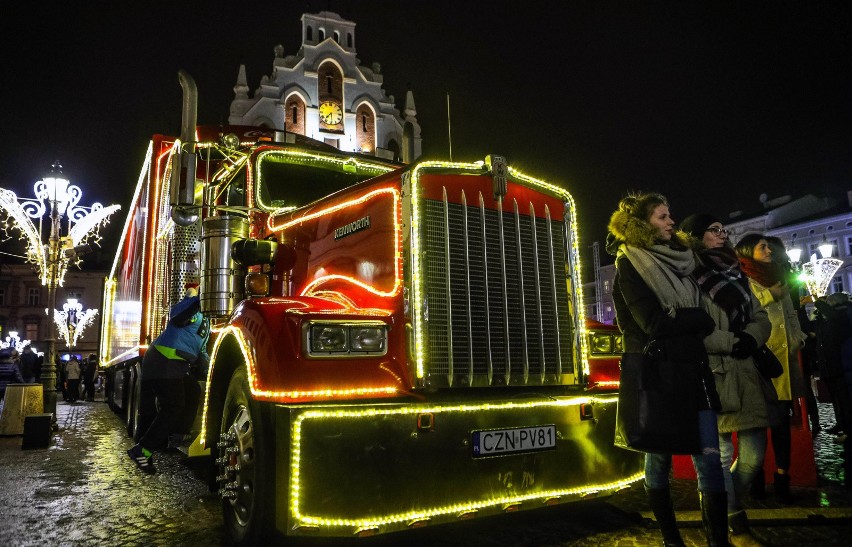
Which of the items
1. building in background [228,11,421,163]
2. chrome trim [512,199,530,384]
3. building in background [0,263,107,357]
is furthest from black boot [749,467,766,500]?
building in background [0,263,107,357]

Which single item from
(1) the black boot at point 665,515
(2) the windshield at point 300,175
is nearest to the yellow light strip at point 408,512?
(1) the black boot at point 665,515

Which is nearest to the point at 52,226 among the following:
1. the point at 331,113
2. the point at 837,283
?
the point at 331,113

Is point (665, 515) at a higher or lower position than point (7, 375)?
lower

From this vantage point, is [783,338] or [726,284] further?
[783,338]

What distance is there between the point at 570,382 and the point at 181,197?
3057mm

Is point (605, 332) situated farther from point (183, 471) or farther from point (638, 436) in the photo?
point (183, 471)

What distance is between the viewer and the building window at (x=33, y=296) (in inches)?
2363

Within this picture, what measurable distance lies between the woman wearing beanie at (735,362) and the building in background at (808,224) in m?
40.8

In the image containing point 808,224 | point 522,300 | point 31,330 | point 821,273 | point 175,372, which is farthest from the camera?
point 31,330

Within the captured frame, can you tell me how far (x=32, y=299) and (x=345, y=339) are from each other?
68.0 meters

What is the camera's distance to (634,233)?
3.41 metres

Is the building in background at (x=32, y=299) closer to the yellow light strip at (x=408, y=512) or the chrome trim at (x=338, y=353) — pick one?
the chrome trim at (x=338, y=353)

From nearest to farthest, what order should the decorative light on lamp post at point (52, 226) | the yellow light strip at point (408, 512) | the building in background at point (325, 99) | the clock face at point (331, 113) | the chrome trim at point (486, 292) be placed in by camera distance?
the yellow light strip at point (408, 512) < the chrome trim at point (486, 292) < the decorative light on lamp post at point (52, 226) < the building in background at point (325, 99) < the clock face at point (331, 113)

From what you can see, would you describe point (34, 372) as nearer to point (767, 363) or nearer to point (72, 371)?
point (72, 371)
